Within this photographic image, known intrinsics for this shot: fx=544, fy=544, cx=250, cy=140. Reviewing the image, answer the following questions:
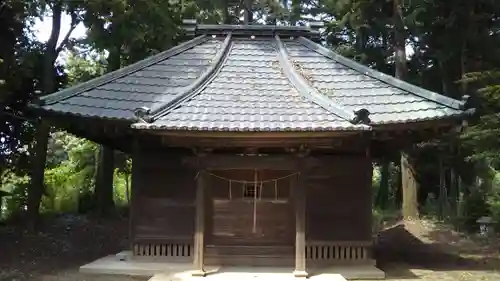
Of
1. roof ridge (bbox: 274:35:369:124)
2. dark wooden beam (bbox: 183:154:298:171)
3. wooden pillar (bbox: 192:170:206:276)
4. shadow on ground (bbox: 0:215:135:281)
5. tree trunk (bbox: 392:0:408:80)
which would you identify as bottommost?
shadow on ground (bbox: 0:215:135:281)

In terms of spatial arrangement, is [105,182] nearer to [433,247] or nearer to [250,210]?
[250,210]

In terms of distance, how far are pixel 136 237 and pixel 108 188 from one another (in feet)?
26.8

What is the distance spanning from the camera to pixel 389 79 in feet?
36.6

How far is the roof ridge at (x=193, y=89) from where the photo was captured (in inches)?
347

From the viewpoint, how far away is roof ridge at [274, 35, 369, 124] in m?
8.98

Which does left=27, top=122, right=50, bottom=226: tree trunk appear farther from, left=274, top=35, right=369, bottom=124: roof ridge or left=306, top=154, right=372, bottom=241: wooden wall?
left=306, top=154, right=372, bottom=241: wooden wall

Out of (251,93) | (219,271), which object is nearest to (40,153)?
(251,93)

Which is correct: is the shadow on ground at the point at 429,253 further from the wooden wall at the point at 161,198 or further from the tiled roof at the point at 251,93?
the wooden wall at the point at 161,198

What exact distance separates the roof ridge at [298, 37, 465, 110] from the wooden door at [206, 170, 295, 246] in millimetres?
2969

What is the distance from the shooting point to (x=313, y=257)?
33.9 ft

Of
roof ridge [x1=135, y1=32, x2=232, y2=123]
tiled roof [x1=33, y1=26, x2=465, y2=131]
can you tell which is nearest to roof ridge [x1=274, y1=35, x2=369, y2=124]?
tiled roof [x1=33, y1=26, x2=465, y2=131]

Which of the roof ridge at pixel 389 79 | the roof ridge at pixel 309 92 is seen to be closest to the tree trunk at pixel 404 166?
the roof ridge at pixel 389 79

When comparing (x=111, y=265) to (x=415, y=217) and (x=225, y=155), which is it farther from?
(x=415, y=217)

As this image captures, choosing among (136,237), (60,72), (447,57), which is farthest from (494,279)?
(60,72)
